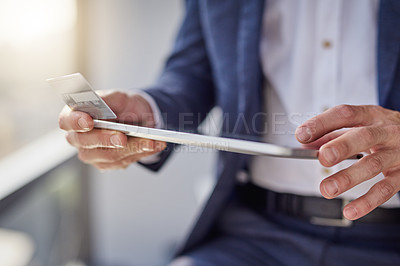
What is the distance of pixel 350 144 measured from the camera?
313 millimetres

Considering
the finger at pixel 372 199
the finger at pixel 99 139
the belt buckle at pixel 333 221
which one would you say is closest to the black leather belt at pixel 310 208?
the belt buckle at pixel 333 221

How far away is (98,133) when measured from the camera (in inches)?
15.5

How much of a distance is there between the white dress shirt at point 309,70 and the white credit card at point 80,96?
34 cm

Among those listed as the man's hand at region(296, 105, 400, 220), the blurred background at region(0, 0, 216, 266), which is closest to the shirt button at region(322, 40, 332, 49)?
the man's hand at region(296, 105, 400, 220)

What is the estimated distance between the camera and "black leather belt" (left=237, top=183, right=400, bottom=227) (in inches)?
22.1

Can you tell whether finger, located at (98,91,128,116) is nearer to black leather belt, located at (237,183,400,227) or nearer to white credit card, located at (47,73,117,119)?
white credit card, located at (47,73,117,119)

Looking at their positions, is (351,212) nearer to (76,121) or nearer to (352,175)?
(352,175)

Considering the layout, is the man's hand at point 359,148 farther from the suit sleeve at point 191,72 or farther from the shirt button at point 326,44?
the suit sleeve at point 191,72

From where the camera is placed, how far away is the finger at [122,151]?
38 centimetres

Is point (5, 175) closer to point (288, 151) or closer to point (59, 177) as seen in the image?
point (59, 177)

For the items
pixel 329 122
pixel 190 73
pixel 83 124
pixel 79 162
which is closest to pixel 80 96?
pixel 83 124

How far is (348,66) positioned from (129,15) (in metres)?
1.12

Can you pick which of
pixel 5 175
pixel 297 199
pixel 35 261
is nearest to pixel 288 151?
pixel 297 199

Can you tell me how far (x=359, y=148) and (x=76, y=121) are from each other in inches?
11.4
